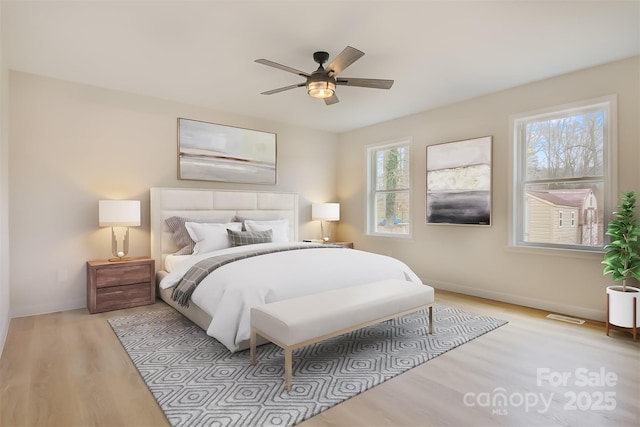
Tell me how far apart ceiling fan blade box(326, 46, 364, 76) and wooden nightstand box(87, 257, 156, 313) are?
9.70ft

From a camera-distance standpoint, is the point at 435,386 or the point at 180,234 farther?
the point at 180,234

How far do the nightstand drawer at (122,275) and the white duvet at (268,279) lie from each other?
2.18 feet

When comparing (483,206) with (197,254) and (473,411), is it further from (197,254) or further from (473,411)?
(197,254)

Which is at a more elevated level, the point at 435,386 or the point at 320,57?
the point at 320,57

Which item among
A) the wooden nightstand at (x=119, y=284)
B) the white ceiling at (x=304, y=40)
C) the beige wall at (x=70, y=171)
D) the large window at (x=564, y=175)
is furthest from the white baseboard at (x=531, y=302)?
the beige wall at (x=70, y=171)

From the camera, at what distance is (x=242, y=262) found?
10.3 feet

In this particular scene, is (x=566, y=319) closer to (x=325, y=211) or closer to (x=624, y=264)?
(x=624, y=264)

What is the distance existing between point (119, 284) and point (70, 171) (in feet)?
4.58

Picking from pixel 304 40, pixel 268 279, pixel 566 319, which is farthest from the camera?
pixel 566 319

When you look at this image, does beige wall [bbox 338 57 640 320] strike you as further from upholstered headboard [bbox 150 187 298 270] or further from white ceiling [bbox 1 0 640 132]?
upholstered headboard [bbox 150 187 298 270]

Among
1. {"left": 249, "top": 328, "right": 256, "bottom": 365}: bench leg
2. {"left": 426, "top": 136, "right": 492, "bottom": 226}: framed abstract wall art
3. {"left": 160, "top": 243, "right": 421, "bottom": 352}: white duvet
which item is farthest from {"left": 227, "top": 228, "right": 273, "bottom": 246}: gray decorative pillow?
{"left": 426, "top": 136, "right": 492, "bottom": 226}: framed abstract wall art

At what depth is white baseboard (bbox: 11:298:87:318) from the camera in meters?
3.58

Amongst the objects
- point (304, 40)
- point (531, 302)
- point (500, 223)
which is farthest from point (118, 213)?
point (531, 302)

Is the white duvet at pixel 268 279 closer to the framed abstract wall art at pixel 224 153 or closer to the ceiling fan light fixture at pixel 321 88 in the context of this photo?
the ceiling fan light fixture at pixel 321 88
